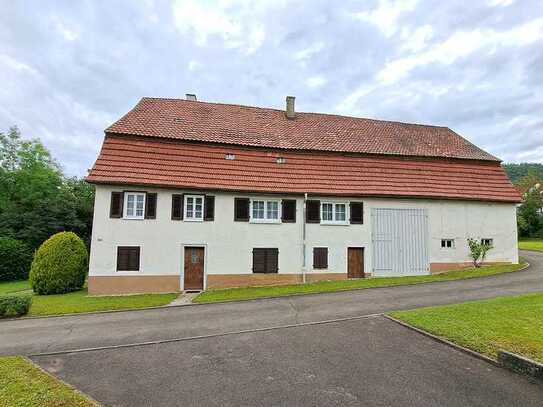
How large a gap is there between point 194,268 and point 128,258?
135 inches

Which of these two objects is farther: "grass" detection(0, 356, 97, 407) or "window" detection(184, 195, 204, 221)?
"window" detection(184, 195, 204, 221)

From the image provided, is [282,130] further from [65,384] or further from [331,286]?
[65,384]

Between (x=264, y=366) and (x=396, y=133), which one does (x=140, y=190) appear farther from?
(x=396, y=133)

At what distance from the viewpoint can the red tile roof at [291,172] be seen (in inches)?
667

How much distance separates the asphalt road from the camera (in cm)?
539

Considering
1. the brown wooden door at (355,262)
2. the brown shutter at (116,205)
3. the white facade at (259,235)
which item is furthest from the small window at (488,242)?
the brown shutter at (116,205)

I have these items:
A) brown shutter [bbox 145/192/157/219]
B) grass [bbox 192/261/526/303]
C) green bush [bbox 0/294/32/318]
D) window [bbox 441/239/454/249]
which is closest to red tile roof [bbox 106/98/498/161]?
brown shutter [bbox 145/192/157/219]

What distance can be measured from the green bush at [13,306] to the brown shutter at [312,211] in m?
13.5

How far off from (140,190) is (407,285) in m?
14.8

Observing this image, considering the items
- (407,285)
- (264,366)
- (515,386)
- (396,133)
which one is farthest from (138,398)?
(396,133)

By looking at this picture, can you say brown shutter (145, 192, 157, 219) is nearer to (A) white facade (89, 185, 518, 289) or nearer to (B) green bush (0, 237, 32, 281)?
(A) white facade (89, 185, 518, 289)

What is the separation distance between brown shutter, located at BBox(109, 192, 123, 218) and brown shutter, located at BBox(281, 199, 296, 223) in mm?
8767

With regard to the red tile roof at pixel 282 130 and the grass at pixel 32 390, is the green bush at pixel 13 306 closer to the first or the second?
the grass at pixel 32 390

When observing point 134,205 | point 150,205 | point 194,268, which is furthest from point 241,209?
point 134,205
